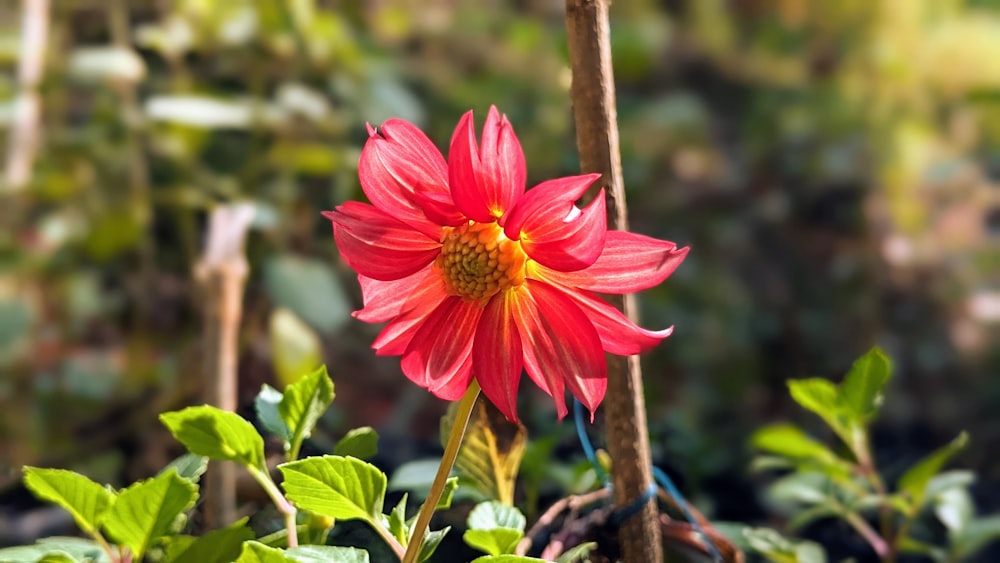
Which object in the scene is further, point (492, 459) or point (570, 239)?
point (492, 459)

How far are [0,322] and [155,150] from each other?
297 mm

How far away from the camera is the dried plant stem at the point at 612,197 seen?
29cm

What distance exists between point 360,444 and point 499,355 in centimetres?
7

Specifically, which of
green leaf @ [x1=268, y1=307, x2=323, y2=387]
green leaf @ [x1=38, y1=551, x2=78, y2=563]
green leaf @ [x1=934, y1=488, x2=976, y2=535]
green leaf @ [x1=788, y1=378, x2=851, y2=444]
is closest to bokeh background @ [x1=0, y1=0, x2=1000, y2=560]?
green leaf @ [x1=268, y1=307, x2=323, y2=387]

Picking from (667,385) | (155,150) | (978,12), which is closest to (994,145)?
(978,12)

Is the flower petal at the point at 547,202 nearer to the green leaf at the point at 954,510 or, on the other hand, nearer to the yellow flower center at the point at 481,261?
the yellow flower center at the point at 481,261

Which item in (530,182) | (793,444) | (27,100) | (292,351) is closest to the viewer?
(793,444)

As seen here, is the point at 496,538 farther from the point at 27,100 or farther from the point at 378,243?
the point at 27,100

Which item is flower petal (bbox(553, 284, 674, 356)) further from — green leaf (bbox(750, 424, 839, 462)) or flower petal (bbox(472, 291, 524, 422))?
green leaf (bbox(750, 424, 839, 462))

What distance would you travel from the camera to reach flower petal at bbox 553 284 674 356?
0.24 metres

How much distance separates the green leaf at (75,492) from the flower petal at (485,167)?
0.44 ft

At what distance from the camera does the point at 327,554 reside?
0.76 feet

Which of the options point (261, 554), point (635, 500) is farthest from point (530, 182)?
point (261, 554)

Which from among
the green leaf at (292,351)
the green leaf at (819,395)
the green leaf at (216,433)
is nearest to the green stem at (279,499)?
the green leaf at (216,433)
